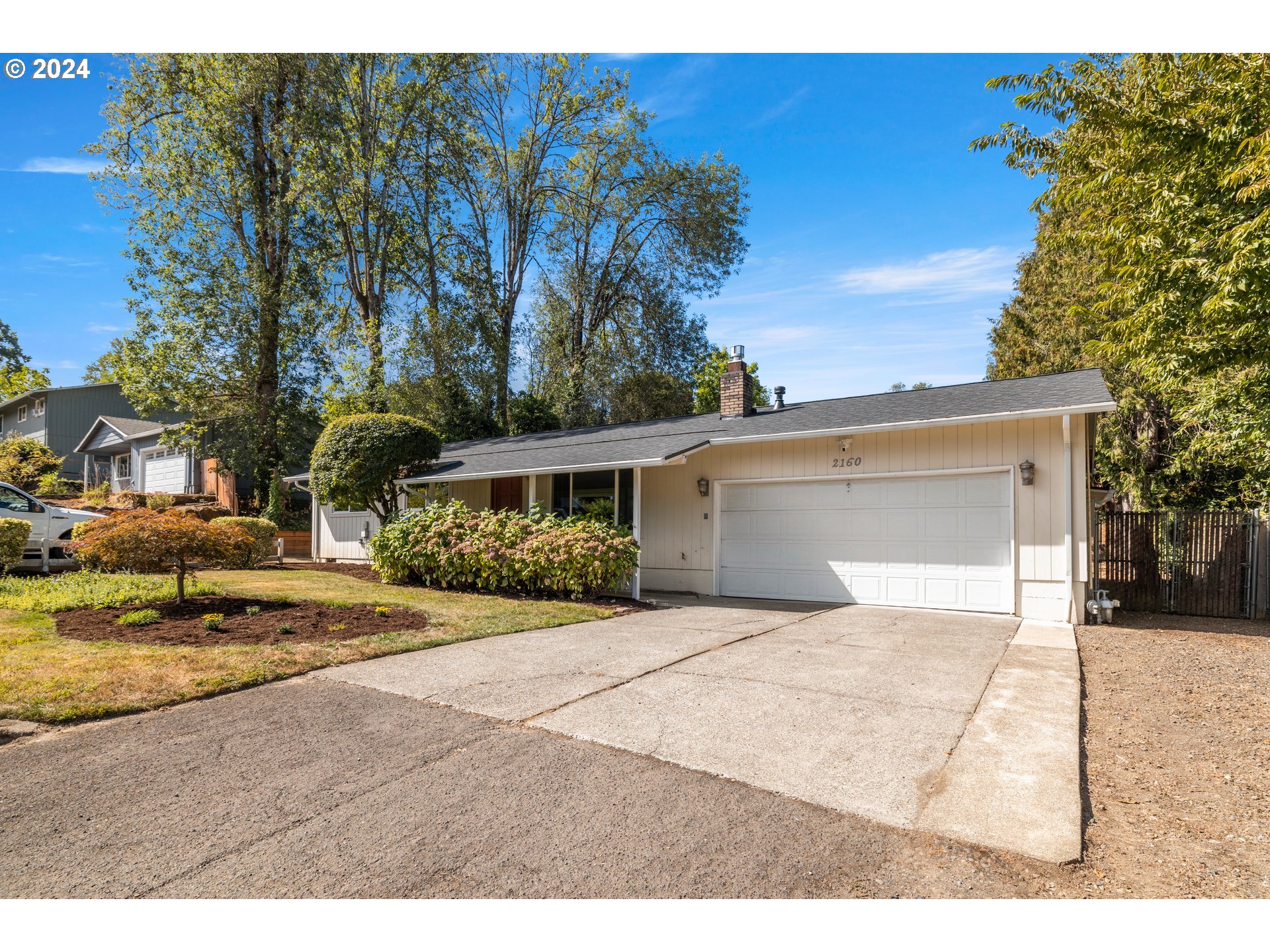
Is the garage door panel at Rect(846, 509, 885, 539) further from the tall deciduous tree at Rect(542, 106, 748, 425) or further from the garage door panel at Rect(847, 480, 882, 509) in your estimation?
the tall deciduous tree at Rect(542, 106, 748, 425)

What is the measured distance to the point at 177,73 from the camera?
19438mm

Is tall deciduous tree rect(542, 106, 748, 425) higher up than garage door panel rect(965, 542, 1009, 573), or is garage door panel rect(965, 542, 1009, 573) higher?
tall deciduous tree rect(542, 106, 748, 425)

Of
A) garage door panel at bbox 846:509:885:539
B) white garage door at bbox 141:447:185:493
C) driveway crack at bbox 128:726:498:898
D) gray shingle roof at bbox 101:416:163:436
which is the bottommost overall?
driveway crack at bbox 128:726:498:898

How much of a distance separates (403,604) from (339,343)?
53.3ft

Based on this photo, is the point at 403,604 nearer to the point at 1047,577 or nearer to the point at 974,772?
the point at 974,772

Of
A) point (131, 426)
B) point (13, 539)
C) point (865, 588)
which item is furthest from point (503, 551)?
point (131, 426)

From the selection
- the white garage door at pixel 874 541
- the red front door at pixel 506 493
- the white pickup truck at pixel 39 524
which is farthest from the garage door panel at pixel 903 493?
the white pickup truck at pixel 39 524

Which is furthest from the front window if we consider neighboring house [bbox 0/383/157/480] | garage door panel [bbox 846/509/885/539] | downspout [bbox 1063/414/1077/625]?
neighboring house [bbox 0/383/157/480]

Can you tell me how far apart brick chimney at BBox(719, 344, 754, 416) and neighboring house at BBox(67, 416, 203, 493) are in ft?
63.8

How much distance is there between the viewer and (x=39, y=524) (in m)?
11.8

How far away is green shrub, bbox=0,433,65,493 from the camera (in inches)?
875

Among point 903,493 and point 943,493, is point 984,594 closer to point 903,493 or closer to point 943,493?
point 943,493

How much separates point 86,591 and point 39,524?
4333 mm

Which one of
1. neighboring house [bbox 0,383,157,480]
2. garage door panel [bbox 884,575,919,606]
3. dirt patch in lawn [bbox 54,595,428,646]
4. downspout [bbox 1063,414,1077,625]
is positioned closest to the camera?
dirt patch in lawn [bbox 54,595,428,646]
